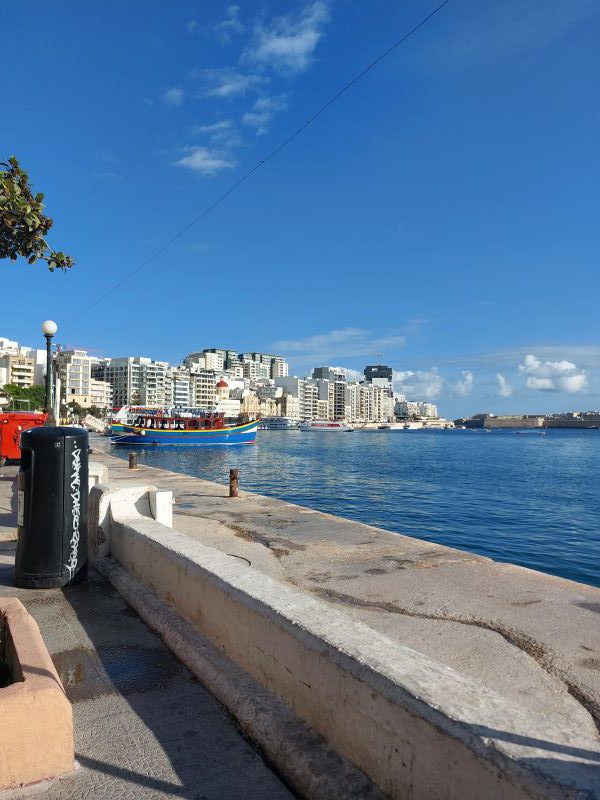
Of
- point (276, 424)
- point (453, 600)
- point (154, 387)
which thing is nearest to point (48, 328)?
point (453, 600)

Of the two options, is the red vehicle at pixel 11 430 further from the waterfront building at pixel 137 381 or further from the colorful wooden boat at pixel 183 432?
the waterfront building at pixel 137 381

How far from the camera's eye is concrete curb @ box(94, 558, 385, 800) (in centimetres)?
219

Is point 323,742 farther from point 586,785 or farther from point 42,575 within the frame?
point 42,575

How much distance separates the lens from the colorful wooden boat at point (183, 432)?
69.8 m

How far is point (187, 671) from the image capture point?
3.41m

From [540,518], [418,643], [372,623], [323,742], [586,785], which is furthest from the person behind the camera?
[540,518]

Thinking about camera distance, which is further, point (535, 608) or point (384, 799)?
point (535, 608)

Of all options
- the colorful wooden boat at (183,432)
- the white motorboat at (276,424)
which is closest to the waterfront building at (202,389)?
the white motorboat at (276,424)

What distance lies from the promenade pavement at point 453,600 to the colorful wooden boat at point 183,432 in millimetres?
62129

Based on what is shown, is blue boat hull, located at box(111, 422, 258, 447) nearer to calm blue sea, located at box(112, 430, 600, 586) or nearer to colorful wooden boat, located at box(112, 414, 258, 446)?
colorful wooden boat, located at box(112, 414, 258, 446)

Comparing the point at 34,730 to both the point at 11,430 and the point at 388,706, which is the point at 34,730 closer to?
the point at 388,706

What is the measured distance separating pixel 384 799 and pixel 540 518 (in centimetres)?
2212

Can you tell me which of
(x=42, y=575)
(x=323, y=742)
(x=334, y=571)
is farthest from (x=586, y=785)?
(x=334, y=571)

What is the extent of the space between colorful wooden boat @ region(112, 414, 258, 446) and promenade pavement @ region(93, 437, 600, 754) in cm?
6213
